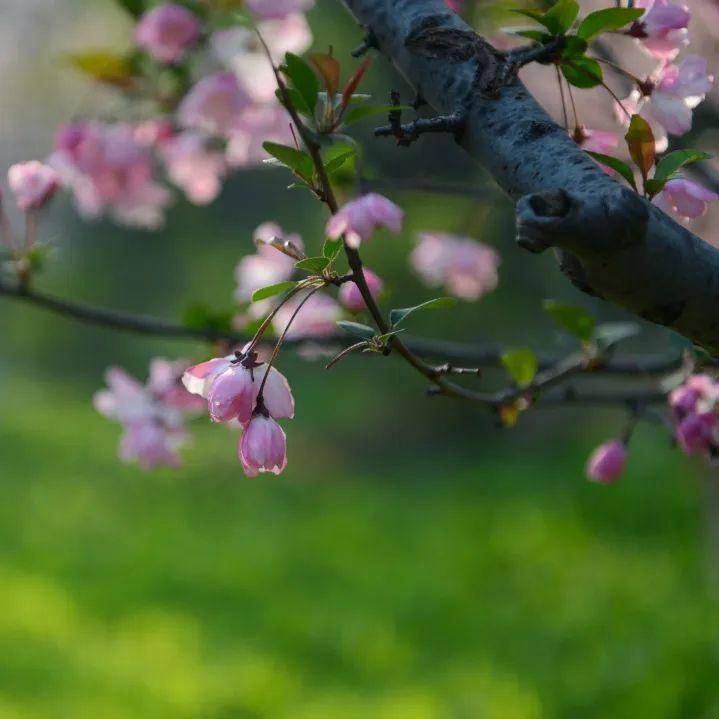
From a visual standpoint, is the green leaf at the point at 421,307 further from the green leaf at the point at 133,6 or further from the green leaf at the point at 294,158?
the green leaf at the point at 133,6

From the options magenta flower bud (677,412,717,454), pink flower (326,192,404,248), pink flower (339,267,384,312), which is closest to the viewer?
pink flower (326,192,404,248)

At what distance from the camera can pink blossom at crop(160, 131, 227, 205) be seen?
1.77m

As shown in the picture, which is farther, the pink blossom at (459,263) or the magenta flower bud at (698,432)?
the pink blossom at (459,263)

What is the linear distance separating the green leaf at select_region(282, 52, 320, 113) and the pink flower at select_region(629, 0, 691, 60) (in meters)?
0.33

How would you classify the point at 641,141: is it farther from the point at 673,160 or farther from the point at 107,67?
the point at 107,67

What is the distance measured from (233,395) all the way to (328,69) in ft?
0.84

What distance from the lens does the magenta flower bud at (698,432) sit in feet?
3.54

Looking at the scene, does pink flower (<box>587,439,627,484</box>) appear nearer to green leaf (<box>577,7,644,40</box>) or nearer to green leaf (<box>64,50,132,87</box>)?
green leaf (<box>577,7,644,40</box>)

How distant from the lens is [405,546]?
4.87 metres

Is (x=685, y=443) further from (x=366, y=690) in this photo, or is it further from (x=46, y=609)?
(x=46, y=609)

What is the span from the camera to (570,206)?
24.3 inches

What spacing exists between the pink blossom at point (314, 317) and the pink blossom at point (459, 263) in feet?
1.69

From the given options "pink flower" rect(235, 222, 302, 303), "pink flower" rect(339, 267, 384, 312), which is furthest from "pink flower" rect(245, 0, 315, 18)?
"pink flower" rect(339, 267, 384, 312)

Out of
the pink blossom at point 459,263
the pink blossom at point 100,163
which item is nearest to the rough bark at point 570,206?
the pink blossom at point 100,163
